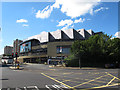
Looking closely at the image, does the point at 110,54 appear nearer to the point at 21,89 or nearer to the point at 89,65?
the point at 89,65

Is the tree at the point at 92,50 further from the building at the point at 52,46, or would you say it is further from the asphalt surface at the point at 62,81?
the building at the point at 52,46

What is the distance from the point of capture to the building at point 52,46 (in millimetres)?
66875

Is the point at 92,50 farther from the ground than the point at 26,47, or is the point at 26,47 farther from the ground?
the point at 26,47

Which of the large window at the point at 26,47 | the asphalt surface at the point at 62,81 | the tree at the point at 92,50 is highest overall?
the large window at the point at 26,47

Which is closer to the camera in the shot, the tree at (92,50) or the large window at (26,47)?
the tree at (92,50)

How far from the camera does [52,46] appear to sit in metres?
69.5

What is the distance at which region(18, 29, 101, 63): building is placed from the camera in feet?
219

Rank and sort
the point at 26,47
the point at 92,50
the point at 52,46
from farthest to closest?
the point at 26,47
the point at 52,46
the point at 92,50

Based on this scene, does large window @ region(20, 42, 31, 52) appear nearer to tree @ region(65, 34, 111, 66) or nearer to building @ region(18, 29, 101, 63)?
building @ region(18, 29, 101, 63)

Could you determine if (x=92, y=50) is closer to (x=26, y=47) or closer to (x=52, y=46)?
(x=52, y=46)

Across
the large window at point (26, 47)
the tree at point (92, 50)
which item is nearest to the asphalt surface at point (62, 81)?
the tree at point (92, 50)

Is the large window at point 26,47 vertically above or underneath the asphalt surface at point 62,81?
Result: above

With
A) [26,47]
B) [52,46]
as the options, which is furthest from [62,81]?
[26,47]

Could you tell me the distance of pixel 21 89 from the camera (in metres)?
8.28
